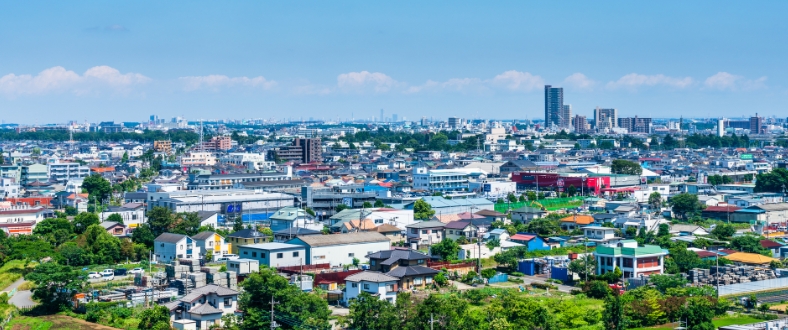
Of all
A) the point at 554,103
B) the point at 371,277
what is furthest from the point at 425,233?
the point at 554,103

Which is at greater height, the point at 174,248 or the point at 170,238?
the point at 170,238

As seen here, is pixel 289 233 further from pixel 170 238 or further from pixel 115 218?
pixel 115 218

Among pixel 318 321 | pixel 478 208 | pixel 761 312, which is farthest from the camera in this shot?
pixel 478 208

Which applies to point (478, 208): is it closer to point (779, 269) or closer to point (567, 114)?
point (779, 269)

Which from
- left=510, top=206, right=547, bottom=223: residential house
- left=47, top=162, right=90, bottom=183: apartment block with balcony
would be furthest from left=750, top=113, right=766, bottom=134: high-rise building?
left=510, top=206, right=547, bottom=223: residential house

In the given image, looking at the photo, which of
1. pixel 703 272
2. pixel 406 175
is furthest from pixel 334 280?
pixel 406 175

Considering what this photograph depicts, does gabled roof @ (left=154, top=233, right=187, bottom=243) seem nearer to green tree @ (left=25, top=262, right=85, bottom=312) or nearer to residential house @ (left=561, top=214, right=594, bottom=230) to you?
green tree @ (left=25, top=262, right=85, bottom=312)
